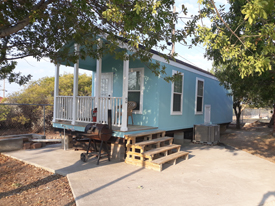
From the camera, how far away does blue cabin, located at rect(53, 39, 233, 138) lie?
21.6 ft

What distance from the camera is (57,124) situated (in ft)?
24.9

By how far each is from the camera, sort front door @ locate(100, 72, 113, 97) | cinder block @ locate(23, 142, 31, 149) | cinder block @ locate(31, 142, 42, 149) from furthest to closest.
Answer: front door @ locate(100, 72, 113, 97) < cinder block @ locate(31, 142, 42, 149) < cinder block @ locate(23, 142, 31, 149)

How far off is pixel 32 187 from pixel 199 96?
26.0 feet

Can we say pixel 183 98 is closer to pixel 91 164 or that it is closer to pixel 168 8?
pixel 168 8

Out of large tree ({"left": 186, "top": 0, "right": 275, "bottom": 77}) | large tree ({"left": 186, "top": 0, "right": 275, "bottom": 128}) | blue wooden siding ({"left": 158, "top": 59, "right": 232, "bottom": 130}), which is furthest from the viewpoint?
blue wooden siding ({"left": 158, "top": 59, "right": 232, "bottom": 130})

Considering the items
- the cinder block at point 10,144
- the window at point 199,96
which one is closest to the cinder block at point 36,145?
the cinder block at point 10,144

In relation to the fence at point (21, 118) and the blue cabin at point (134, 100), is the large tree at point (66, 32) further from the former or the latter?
the fence at point (21, 118)

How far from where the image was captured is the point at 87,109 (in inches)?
277

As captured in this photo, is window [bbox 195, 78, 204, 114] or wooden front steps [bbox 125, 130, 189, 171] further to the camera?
window [bbox 195, 78, 204, 114]

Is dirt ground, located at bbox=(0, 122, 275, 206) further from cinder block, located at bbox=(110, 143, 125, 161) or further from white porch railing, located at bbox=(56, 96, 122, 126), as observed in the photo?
white porch railing, located at bbox=(56, 96, 122, 126)

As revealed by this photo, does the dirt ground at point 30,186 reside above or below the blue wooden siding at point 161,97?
below

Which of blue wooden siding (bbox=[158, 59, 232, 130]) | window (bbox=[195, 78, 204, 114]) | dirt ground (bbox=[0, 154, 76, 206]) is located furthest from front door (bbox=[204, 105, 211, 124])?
dirt ground (bbox=[0, 154, 76, 206])

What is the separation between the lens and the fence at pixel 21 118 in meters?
10.6

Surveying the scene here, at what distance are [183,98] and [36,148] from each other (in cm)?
572
